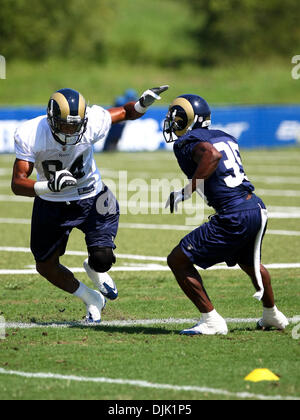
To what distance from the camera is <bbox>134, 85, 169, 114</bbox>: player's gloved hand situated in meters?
6.43

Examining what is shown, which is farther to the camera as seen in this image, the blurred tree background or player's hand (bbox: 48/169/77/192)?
the blurred tree background

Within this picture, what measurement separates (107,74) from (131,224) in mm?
27621

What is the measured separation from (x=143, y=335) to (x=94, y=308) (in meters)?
0.73

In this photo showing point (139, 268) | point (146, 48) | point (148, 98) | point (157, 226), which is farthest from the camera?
point (146, 48)

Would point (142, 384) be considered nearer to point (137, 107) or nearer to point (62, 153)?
point (62, 153)

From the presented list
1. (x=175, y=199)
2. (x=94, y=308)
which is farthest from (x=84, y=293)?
(x=175, y=199)

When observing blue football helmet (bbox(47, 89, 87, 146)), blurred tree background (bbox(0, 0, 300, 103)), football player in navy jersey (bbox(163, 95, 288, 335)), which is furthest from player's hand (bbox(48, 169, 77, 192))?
blurred tree background (bbox(0, 0, 300, 103))

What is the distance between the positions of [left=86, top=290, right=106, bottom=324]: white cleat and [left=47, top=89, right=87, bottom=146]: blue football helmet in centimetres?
130

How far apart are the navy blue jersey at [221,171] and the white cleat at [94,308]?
135 centimetres

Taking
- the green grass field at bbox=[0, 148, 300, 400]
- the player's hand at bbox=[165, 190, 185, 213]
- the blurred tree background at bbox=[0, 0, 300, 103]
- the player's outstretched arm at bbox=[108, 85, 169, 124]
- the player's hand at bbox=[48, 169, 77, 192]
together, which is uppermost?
the blurred tree background at bbox=[0, 0, 300, 103]

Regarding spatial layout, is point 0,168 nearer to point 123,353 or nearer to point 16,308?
point 16,308

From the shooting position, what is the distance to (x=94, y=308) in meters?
6.31

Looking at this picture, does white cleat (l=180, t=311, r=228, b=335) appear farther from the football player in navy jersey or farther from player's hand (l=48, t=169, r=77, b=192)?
player's hand (l=48, t=169, r=77, b=192)

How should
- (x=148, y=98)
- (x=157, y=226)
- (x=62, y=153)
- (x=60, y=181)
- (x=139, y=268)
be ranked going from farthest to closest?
A: (x=157, y=226) → (x=139, y=268) → (x=148, y=98) → (x=62, y=153) → (x=60, y=181)
